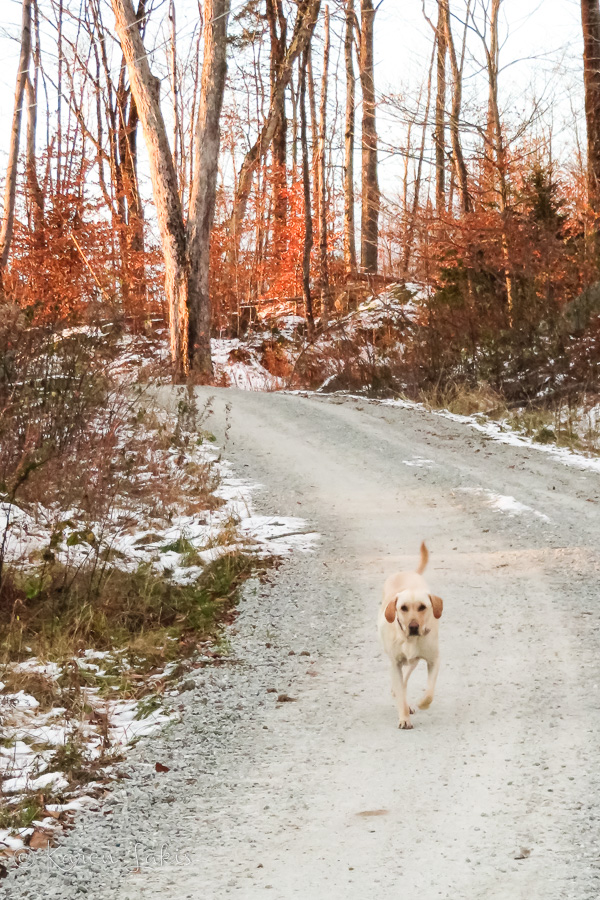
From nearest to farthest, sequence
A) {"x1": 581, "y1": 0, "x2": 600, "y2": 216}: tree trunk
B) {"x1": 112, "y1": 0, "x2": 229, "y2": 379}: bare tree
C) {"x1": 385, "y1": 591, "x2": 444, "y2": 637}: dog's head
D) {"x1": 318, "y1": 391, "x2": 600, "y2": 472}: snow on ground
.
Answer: {"x1": 385, "y1": 591, "x2": 444, "y2": 637}: dog's head, {"x1": 318, "y1": 391, "x2": 600, "y2": 472}: snow on ground, {"x1": 112, "y1": 0, "x2": 229, "y2": 379}: bare tree, {"x1": 581, "y1": 0, "x2": 600, "y2": 216}: tree trunk

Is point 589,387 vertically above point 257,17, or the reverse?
point 257,17

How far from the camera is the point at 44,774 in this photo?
4316 millimetres

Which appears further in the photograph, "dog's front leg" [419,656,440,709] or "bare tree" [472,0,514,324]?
"bare tree" [472,0,514,324]

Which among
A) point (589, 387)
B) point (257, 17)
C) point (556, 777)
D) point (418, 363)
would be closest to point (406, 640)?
point (556, 777)

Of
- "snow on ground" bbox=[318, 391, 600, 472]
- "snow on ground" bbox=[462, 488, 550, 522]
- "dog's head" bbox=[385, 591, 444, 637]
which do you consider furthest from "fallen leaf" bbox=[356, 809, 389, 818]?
"snow on ground" bbox=[318, 391, 600, 472]

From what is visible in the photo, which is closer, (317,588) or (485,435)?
(317,588)

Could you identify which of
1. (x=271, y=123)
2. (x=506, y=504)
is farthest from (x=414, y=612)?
(x=271, y=123)

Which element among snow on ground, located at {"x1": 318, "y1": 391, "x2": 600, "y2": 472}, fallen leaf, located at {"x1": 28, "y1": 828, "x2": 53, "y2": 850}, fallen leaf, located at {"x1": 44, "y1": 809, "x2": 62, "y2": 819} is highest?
snow on ground, located at {"x1": 318, "y1": 391, "x2": 600, "y2": 472}

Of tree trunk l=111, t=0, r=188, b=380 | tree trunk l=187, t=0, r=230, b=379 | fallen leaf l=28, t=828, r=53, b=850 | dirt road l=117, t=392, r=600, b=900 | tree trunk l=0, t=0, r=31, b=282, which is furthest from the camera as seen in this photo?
tree trunk l=187, t=0, r=230, b=379

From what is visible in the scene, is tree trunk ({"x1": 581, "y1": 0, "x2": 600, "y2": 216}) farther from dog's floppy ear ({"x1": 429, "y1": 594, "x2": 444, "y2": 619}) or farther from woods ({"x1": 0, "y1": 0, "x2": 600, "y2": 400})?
dog's floppy ear ({"x1": 429, "y1": 594, "x2": 444, "y2": 619})

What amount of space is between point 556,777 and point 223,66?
1677 cm

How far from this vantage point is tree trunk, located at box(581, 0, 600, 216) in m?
18.0

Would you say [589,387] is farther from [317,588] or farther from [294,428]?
[317,588]

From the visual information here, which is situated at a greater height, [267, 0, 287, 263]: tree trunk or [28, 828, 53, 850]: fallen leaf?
[267, 0, 287, 263]: tree trunk
